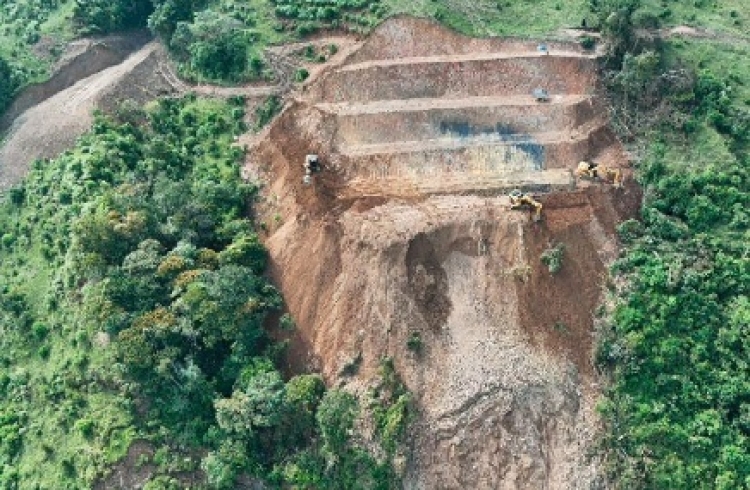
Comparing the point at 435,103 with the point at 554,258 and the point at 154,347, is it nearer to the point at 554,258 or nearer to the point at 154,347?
the point at 554,258

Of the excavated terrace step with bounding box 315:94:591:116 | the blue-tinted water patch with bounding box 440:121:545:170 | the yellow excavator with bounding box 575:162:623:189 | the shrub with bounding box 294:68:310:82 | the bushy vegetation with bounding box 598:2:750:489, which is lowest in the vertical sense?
the bushy vegetation with bounding box 598:2:750:489

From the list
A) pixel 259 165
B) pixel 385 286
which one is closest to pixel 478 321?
pixel 385 286

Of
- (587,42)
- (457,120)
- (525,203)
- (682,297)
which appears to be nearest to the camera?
(682,297)

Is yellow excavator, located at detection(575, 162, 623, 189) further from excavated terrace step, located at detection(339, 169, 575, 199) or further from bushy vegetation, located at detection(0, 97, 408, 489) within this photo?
bushy vegetation, located at detection(0, 97, 408, 489)

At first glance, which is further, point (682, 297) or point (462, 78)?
point (462, 78)

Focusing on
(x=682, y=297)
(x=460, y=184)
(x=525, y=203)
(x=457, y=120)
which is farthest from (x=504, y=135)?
(x=682, y=297)

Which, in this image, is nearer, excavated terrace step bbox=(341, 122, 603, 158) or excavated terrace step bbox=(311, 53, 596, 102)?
excavated terrace step bbox=(341, 122, 603, 158)

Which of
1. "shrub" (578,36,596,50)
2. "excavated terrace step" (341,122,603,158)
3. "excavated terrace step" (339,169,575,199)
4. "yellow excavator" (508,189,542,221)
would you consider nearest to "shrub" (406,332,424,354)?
"excavated terrace step" (339,169,575,199)

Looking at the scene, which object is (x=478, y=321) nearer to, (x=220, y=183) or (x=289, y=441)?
(x=289, y=441)

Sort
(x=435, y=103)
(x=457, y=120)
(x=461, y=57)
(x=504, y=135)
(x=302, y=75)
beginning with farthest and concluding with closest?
(x=302, y=75) → (x=461, y=57) → (x=435, y=103) → (x=457, y=120) → (x=504, y=135)
